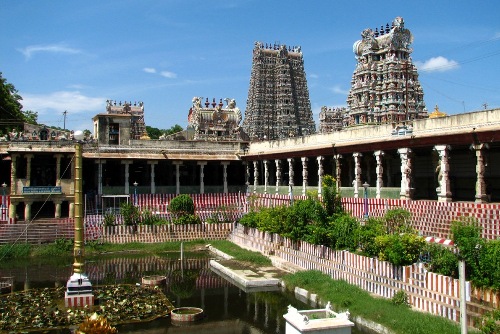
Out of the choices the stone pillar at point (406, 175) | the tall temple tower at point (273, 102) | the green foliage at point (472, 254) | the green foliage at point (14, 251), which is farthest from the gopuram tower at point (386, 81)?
the green foliage at point (472, 254)

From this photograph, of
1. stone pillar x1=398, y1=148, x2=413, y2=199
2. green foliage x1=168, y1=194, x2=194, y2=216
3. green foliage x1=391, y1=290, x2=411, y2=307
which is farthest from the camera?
green foliage x1=168, y1=194, x2=194, y2=216

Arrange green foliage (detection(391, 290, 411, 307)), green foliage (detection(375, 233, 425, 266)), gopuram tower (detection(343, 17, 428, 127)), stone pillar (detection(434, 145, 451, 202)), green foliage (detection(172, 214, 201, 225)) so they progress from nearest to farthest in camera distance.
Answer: green foliage (detection(391, 290, 411, 307)) < green foliage (detection(375, 233, 425, 266)) < stone pillar (detection(434, 145, 451, 202)) < green foliage (detection(172, 214, 201, 225)) < gopuram tower (detection(343, 17, 428, 127))

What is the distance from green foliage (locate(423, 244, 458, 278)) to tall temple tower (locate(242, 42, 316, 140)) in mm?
47548

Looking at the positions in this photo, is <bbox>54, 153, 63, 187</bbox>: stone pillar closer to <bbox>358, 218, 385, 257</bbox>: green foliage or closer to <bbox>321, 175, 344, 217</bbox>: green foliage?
<bbox>321, 175, 344, 217</bbox>: green foliage

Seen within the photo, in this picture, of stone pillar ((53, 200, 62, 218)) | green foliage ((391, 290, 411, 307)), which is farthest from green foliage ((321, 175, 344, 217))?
stone pillar ((53, 200, 62, 218))

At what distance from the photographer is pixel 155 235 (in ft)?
105

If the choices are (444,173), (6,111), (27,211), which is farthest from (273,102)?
(444,173)

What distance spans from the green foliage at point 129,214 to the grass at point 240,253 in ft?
16.5

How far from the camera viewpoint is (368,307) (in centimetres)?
1584

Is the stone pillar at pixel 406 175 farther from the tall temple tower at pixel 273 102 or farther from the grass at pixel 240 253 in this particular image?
the tall temple tower at pixel 273 102

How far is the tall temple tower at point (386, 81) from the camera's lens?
4650 cm

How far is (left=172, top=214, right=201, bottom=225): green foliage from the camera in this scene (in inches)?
1296

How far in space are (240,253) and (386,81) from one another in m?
26.9

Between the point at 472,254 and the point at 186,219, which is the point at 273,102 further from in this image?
the point at 472,254
